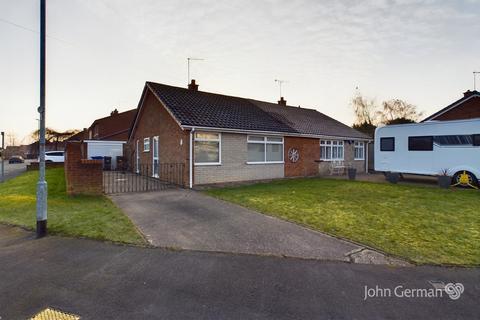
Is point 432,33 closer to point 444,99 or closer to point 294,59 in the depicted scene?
point 294,59

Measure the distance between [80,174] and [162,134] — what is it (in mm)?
5904

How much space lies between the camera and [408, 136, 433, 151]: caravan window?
13.8 metres

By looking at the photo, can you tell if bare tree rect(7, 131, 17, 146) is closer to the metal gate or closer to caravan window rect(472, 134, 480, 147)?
the metal gate

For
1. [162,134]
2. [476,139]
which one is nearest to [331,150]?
[476,139]

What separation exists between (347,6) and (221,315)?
40.4 feet

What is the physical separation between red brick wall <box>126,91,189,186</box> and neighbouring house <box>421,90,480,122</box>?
66.5 feet

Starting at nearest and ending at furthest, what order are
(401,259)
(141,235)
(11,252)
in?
(401,259), (11,252), (141,235)

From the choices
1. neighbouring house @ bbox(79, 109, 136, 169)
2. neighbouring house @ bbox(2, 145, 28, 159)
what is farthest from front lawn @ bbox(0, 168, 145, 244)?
neighbouring house @ bbox(2, 145, 28, 159)

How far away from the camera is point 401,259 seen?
4.38 m

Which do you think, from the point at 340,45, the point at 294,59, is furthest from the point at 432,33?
the point at 294,59

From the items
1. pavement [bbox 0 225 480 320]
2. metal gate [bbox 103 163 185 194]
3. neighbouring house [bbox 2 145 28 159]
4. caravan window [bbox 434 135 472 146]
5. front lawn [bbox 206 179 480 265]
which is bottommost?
pavement [bbox 0 225 480 320]

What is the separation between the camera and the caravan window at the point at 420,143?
45.1ft

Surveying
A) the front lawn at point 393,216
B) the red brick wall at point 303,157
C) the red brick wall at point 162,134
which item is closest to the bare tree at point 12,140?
the red brick wall at point 162,134

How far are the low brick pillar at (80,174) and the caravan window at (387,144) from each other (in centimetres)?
1514
